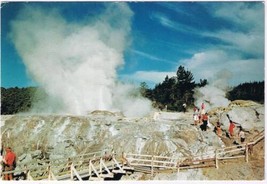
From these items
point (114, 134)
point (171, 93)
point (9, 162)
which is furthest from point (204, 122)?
point (9, 162)

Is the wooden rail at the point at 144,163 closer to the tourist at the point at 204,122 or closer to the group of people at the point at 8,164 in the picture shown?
the group of people at the point at 8,164

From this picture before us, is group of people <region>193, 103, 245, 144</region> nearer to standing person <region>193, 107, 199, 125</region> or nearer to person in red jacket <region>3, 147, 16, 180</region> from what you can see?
standing person <region>193, 107, 199, 125</region>

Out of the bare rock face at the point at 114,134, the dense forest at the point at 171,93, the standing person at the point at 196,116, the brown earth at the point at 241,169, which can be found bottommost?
the brown earth at the point at 241,169

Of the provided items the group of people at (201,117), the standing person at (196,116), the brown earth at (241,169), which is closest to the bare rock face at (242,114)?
the group of people at (201,117)

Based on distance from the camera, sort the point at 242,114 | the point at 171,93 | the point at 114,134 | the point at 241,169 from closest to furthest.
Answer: the point at 241,169
the point at 114,134
the point at 242,114
the point at 171,93

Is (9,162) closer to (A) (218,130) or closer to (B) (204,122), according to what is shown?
(B) (204,122)

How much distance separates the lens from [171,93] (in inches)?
771

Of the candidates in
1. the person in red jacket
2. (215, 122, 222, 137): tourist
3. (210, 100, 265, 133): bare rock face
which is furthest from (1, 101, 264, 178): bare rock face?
the person in red jacket

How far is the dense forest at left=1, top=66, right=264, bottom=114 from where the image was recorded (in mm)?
14860

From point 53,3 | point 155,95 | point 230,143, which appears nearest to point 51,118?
point 155,95

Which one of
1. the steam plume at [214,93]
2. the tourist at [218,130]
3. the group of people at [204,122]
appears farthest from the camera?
the tourist at [218,130]

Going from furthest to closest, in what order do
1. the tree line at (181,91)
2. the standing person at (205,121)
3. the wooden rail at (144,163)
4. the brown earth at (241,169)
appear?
the standing person at (205,121) → the tree line at (181,91) → the wooden rail at (144,163) → the brown earth at (241,169)

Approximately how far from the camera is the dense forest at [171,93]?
1486cm

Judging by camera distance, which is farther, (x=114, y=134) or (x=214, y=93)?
(x=214, y=93)
